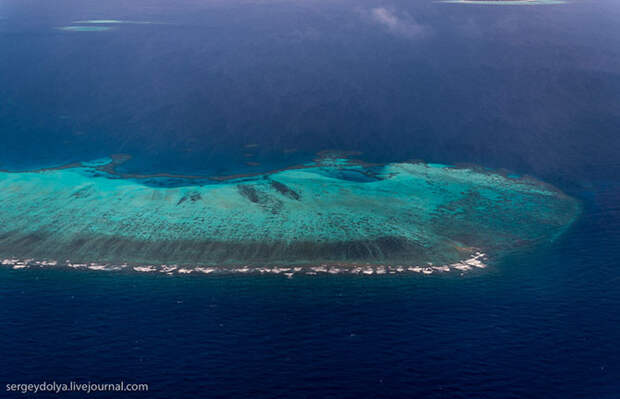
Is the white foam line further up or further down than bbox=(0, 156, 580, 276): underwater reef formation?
further down

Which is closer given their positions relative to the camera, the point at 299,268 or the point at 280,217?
the point at 299,268

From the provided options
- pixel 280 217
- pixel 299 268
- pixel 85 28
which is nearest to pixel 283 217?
pixel 280 217

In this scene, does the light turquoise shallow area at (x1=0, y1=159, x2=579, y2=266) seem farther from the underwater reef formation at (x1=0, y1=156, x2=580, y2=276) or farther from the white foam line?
the white foam line

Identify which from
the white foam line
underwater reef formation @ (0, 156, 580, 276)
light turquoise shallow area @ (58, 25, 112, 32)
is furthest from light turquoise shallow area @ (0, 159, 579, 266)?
light turquoise shallow area @ (58, 25, 112, 32)

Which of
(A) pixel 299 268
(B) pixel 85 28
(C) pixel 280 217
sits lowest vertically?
(A) pixel 299 268

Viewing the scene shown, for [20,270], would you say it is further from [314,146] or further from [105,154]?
[314,146]

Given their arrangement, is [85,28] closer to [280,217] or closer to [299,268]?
[280,217]

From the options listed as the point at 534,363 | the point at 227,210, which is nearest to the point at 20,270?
the point at 227,210

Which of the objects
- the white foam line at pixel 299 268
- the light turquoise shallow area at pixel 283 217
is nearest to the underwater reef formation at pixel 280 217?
the light turquoise shallow area at pixel 283 217
